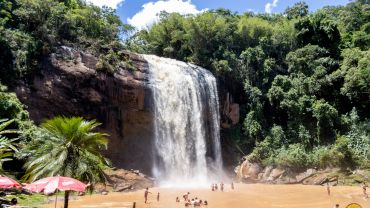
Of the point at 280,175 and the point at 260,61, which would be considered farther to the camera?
the point at 260,61

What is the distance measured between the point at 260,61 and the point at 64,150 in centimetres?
3416

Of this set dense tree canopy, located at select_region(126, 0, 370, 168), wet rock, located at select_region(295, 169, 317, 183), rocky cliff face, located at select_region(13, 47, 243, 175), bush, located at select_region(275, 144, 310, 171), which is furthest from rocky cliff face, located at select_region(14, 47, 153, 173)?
wet rock, located at select_region(295, 169, 317, 183)

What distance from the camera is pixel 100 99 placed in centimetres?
3297

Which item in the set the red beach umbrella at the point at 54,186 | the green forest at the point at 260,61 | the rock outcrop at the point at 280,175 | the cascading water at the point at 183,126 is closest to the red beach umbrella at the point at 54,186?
the red beach umbrella at the point at 54,186

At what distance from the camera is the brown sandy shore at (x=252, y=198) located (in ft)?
74.7

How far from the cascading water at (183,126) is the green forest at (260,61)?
11.5ft

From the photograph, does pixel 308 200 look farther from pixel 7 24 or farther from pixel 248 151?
pixel 7 24

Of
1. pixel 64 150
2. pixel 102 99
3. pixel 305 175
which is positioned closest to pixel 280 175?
pixel 305 175

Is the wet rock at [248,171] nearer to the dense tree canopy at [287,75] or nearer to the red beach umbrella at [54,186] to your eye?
the dense tree canopy at [287,75]

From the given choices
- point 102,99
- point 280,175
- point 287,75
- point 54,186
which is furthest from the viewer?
point 287,75

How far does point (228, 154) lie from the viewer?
40.2 metres

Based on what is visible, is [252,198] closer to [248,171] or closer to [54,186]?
[248,171]

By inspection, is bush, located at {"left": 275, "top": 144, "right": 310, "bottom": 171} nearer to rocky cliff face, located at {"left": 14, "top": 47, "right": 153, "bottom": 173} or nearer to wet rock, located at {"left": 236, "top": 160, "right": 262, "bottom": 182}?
wet rock, located at {"left": 236, "top": 160, "right": 262, "bottom": 182}

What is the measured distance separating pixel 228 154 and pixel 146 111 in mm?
10680
